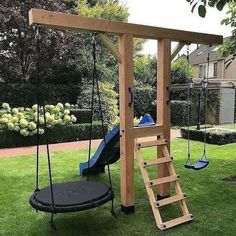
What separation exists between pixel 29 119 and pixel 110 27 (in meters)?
6.71

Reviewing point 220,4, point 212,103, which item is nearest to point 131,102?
point 220,4

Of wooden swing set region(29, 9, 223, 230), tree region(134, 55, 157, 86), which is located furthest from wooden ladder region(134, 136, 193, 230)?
tree region(134, 55, 157, 86)

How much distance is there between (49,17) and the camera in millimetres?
3471

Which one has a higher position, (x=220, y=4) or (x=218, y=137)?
(x=220, y=4)

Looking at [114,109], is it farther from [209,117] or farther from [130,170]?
[130,170]

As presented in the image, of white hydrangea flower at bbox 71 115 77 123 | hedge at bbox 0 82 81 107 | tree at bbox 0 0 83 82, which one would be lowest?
white hydrangea flower at bbox 71 115 77 123

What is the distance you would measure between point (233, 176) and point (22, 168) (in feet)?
14.1

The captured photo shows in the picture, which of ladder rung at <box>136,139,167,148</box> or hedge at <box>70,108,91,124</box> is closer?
ladder rung at <box>136,139,167,148</box>

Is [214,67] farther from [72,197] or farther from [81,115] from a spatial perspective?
[72,197]

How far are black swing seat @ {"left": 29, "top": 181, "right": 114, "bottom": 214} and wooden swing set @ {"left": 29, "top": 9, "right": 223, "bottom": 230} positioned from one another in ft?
1.80

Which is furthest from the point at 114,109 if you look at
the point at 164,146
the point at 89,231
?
the point at 89,231

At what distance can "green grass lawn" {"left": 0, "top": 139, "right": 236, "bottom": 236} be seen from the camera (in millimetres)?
3846

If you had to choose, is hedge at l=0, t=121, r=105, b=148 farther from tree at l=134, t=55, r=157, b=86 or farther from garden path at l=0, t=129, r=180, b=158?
tree at l=134, t=55, r=157, b=86

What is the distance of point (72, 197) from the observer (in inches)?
142
